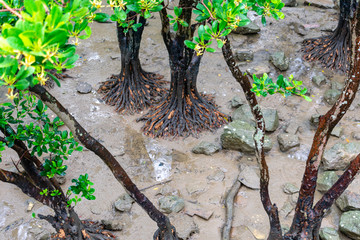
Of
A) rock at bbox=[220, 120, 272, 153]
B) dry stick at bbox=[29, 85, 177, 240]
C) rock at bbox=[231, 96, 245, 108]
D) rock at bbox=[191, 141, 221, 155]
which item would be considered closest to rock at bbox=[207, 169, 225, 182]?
rock at bbox=[191, 141, 221, 155]

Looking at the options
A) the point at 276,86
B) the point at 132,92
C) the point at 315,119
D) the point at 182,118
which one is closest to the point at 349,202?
the point at 315,119

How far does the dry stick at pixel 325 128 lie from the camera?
2760 millimetres

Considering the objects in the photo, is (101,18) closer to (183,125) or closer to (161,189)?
(161,189)

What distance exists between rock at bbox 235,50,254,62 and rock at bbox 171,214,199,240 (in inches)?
179

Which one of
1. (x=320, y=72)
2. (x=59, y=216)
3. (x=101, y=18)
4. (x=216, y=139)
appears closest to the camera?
(x=101, y=18)

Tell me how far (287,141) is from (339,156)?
2.74 feet

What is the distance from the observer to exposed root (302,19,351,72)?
748 cm

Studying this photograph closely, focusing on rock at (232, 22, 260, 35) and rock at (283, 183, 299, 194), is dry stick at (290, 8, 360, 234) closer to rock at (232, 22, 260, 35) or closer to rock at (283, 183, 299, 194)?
rock at (283, 183, 299, 194)

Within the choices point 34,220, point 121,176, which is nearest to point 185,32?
point 121,176

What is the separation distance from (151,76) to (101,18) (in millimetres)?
5044

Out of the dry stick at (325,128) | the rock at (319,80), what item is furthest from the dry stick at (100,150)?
the rock at (319,80)

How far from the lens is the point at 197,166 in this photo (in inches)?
217

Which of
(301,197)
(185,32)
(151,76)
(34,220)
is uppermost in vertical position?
(185,32)

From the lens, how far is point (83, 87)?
23.9 ft
